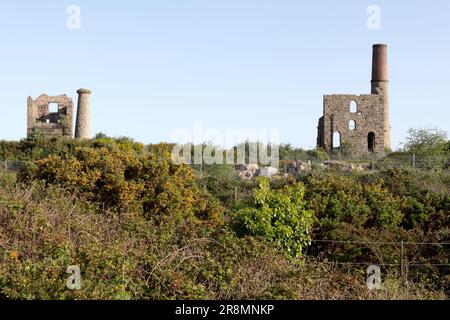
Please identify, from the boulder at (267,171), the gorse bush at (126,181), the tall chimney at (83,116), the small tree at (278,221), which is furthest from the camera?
the tall chimney at (83,116)

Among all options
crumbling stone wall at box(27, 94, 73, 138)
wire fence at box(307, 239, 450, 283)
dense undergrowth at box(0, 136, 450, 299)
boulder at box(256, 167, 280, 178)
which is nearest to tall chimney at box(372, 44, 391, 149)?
boulder at box(256, 167, 280, 178)

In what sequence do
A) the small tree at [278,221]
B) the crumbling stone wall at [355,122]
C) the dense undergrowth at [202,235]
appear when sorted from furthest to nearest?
the crumbling stone wall at [355,122] < the small tree at [278,221] < the dense undergrowth at [202,235]

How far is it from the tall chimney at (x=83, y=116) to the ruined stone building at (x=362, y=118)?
18289mm

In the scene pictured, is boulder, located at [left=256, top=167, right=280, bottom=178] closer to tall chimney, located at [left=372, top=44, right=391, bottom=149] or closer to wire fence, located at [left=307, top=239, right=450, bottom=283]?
wire fence, located at [left=307, top=239, right=450, bottom=283]

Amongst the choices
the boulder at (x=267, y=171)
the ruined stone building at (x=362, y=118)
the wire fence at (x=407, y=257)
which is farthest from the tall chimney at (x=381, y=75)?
the wire fence at (x=407, y=257)

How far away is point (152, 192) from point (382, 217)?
6.53 meters

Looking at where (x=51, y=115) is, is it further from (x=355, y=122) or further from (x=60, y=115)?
(x=355, y=122)

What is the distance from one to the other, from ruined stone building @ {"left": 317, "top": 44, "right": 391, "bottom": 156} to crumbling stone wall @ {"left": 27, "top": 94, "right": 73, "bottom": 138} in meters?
20.0

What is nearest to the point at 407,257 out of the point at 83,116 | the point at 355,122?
the point at 355,122

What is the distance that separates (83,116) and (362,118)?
21.8 meters

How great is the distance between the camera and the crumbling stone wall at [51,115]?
55.9 m

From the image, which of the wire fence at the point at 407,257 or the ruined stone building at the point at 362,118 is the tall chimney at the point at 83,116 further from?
A: the wire fence at the point at 407,257

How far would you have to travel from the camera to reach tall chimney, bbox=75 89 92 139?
56.4 metres
